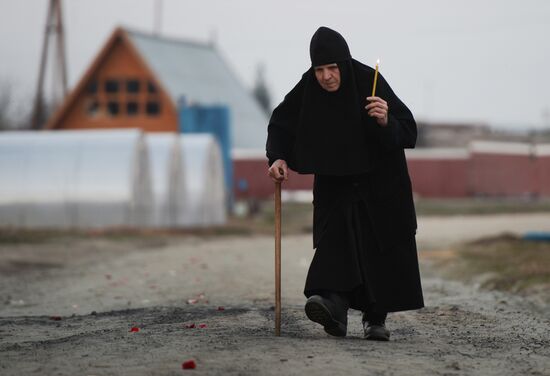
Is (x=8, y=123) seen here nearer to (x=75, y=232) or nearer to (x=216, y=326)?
(x=75, y=232)

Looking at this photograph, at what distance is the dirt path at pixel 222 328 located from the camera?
19.3ft

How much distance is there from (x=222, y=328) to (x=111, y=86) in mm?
42666

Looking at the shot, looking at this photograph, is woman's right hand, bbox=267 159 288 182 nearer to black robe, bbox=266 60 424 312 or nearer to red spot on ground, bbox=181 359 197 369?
black robe, bbox=266 60 424 312

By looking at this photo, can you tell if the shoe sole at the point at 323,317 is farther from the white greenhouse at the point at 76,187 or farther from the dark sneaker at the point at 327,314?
the white greenhouse at the point at 76,187

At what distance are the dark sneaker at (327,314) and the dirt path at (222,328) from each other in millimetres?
95

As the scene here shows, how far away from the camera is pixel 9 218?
82.7 feet

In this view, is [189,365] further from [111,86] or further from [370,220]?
[111,86]

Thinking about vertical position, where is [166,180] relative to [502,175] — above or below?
above

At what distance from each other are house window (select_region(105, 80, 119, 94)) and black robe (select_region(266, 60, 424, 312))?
4226cm

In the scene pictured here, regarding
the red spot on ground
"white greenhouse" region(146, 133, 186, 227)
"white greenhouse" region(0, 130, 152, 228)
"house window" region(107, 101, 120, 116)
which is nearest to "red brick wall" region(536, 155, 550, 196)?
"house window" region(107, 101, 120, 116)

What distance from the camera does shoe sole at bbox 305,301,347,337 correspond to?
7.06 m

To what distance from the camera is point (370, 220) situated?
7426mm

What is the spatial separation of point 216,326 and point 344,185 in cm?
117

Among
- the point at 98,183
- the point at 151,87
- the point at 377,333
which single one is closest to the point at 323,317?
the point at 377,333
